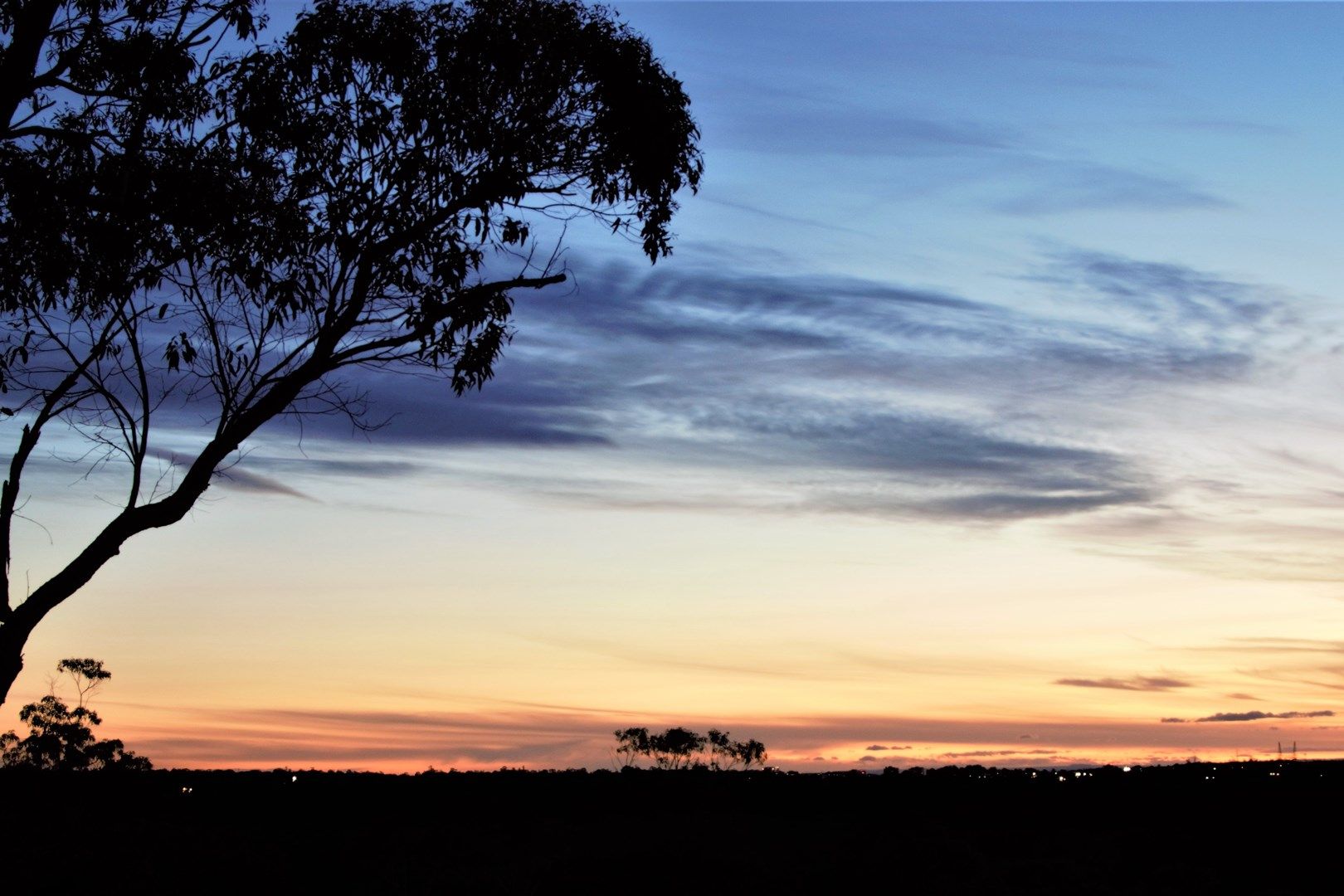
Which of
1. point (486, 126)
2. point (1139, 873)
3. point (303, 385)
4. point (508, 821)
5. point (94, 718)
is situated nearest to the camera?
point (1139, 873)

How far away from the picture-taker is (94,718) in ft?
136

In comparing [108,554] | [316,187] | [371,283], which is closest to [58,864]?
[108,554]

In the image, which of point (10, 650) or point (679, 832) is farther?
point (10, 650)

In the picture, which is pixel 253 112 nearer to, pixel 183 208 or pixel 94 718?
pixel 183 208

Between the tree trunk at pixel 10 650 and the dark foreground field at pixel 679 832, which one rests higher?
the tree trunk at pixel 10 650

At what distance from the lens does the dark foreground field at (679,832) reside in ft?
38.0

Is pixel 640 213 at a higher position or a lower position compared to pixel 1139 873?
higher

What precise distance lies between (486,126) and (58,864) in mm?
9308

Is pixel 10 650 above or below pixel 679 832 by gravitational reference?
above

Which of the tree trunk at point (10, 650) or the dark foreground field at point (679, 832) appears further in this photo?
the tree trunk at point (10, 650)

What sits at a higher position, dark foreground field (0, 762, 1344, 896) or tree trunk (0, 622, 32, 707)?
tree trunk (0, 622, 32, 707)

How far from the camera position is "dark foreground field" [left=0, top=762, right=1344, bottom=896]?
11.6m

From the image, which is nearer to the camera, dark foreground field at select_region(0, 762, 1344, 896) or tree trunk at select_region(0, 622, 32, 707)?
dark foreground field at select_region(0, 762, 1344, 896)

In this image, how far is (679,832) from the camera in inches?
507
